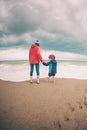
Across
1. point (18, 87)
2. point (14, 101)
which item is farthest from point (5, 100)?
point (18, 87)

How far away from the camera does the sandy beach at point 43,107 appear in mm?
5414

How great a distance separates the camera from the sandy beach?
5414 millimetres

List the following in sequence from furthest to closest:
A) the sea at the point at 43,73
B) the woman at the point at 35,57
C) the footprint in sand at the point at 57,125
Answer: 1. the sea at the point at 43,73
2. the woman at the point at 35,57
3. the footprint in sand at the point at 57,125

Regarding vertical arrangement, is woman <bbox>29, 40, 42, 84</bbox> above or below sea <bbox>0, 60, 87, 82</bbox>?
above

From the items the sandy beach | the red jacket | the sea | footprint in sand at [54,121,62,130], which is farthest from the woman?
the sea

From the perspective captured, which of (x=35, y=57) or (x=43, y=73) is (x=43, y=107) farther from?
(x=43, y=73)

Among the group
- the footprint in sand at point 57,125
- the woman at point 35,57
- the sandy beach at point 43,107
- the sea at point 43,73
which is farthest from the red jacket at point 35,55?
the sea at point 43,73

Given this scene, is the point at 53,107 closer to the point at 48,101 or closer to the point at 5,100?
the point at 48,101

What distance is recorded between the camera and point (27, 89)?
6406mm

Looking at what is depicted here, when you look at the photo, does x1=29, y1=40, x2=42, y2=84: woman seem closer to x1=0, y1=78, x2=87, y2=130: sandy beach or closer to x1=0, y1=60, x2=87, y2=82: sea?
x1=0, y1=78, x2=87, y2=130: sandy beach

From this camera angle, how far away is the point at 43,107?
5.72 metres

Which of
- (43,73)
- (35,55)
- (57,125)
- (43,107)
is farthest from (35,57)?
(43,73)

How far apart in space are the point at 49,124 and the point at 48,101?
67cm

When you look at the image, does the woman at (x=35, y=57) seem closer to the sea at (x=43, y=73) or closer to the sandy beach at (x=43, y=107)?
the sandy beach at (x=43, y=107)
